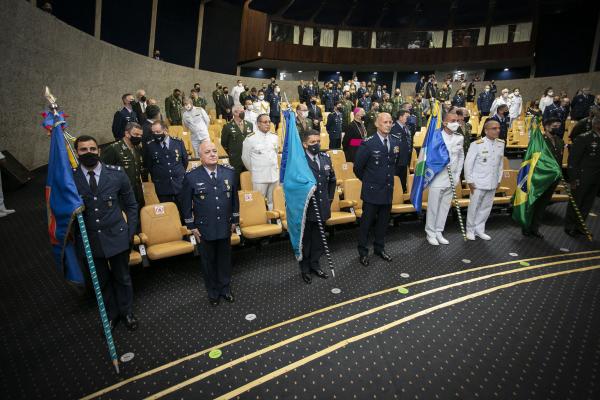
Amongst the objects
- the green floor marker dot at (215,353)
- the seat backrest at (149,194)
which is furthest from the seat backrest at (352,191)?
the green floor marker dot at (215,353)

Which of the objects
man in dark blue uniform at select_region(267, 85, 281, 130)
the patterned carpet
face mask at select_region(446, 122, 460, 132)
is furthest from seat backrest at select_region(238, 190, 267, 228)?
man in dark blue uniform at select_region(267, 85, 281, 130)

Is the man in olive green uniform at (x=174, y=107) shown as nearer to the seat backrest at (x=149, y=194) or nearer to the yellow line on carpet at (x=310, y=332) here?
the seat backrest at (x=149, y=194)

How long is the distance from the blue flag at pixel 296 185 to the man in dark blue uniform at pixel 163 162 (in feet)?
4.88

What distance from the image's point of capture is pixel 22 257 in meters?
3.98

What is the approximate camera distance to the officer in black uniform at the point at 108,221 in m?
2.69

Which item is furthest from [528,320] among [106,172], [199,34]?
[199,34]

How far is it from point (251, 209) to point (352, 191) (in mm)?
1594

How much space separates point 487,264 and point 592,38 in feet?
57.6

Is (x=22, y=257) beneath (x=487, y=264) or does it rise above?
beneath

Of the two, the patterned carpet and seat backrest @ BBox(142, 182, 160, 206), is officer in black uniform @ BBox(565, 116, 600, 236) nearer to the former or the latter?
the patterned carpet

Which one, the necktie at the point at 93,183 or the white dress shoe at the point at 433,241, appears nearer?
the necktie at the point at 93,183

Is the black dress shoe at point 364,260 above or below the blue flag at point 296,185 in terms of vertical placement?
below

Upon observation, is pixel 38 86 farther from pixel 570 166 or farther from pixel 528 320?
pixel 570 166

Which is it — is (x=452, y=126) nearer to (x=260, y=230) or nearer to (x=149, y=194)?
(x=260, y=230)
